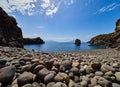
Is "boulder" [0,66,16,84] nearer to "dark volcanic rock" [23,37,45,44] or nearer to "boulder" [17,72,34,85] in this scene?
"boulder" [17,72,34,85]

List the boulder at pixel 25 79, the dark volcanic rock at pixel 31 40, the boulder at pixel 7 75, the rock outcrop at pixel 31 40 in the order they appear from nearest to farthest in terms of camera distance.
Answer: the boulder at pixel 25 79 → the boulder at pixel 7 75 → the rock outcrop at pixel 31 40 → the dark volcanic rock at pixel 31 40

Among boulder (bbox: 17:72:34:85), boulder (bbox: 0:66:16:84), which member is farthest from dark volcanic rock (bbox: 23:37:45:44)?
boulder (bbox: 17:72:34:85)

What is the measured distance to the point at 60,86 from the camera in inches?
178

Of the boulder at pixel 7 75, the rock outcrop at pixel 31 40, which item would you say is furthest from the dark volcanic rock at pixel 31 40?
the boulder at pixel 7 75

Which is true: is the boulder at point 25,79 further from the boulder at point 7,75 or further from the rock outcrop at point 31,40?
the rock outcrop at point 31,40

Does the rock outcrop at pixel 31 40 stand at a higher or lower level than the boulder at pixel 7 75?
higher

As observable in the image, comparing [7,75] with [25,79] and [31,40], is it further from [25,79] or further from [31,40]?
[31,40]

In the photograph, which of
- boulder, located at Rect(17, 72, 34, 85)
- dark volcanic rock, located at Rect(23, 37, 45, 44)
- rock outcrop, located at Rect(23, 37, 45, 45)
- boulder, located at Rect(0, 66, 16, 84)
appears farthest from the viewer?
dark volcanic rock, located at Rect(23, 37, 45, 44)

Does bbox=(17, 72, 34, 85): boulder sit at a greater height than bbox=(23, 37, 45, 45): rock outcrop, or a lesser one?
lesser

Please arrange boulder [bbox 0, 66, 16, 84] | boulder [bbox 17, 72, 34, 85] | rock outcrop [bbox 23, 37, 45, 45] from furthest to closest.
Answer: rock outcrop [bbox 23, 37, 45, 45] → boulder [bbox 0, 66, 16, 84] → boulder [bbox 17, 72, 34, 85]

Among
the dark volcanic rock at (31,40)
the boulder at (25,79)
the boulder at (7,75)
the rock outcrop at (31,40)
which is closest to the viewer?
the boulder at (25,79)

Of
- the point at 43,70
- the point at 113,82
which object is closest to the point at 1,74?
the point at 43,70

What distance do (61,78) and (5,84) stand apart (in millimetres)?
1971

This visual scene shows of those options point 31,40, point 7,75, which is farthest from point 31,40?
point 7,75
